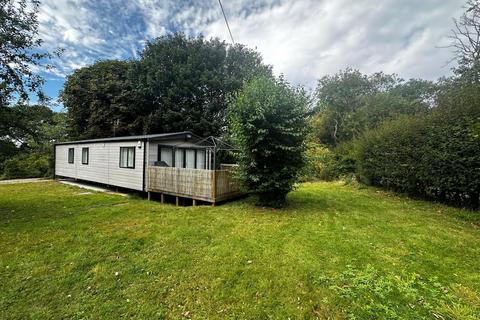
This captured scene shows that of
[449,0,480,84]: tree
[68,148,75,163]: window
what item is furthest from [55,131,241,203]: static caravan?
[449,0,480,84]: tree

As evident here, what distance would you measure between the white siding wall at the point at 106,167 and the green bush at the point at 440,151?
10.6m

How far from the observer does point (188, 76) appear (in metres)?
18.6

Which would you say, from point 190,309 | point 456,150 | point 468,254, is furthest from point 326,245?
point 456,150

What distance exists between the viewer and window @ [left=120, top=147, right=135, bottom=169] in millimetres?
9930

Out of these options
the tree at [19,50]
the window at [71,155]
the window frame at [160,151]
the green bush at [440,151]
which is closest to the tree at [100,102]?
the window at [71,155]

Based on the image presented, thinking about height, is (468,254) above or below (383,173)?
below

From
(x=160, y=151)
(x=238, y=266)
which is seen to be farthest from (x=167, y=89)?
(x=238, y=266)

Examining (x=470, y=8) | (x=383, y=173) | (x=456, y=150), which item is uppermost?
(x=470, y=8)

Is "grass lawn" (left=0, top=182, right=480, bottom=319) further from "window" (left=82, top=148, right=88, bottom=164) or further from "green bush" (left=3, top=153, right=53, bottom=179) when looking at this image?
"green bush" (left=3, top=153, right=53, bottom=179)

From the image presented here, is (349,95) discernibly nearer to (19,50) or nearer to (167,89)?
(167,89)

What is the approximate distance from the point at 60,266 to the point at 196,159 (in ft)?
26.3

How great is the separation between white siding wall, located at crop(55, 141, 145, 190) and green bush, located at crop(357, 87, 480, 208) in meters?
10.6

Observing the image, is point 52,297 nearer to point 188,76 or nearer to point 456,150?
point 456,150

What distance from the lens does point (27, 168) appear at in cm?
1881
